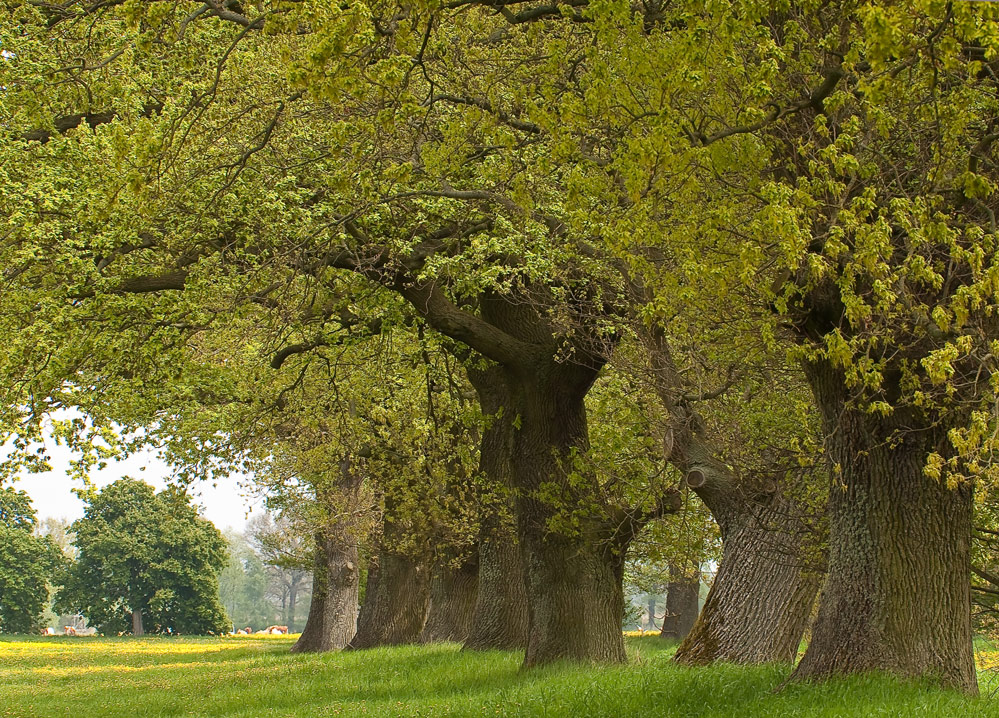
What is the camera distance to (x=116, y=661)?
39.1m

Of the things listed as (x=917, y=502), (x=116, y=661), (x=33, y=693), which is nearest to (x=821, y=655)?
(x=917, y=502)

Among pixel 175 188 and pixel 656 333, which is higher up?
pixel 175 188

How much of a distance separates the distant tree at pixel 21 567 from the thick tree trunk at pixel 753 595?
63.5 metres

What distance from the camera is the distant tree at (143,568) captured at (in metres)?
71.6

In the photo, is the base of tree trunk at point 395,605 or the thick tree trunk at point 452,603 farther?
the base of tree trunk at point 395,605

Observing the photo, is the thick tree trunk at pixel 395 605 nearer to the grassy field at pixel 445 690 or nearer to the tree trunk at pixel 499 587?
the grassy field at pixel 445 690

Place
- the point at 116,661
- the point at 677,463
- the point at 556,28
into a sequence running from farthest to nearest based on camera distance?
1. the point at 116,661
2. the point at 677,463
3. the point at 556,28

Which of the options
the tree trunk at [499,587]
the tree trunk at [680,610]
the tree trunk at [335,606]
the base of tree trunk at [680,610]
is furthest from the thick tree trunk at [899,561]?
the base of tree trunk at [680,610]

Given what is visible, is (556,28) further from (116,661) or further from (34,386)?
(116,661)

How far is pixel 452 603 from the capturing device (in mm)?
28453

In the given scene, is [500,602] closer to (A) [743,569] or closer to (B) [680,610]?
(A) [743,569]

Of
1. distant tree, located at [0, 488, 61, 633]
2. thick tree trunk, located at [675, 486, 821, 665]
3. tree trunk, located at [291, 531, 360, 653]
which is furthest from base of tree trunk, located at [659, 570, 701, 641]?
distant tree, located at [0, 488, 61, 633]

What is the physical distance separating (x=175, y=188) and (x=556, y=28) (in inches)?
227

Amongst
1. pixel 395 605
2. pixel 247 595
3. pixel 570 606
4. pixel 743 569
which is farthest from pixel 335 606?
pixel 247 595
